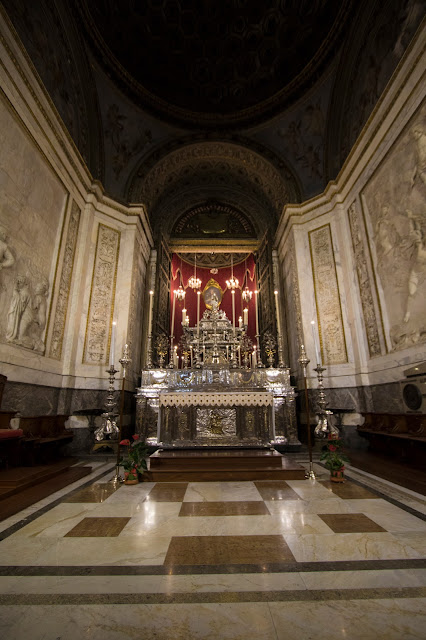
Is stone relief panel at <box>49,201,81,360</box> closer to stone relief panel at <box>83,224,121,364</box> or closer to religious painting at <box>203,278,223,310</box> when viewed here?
stone relief panel at <box>83,224,121,364</box>

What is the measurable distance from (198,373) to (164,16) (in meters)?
10.8

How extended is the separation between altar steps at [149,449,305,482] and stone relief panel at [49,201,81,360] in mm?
4022

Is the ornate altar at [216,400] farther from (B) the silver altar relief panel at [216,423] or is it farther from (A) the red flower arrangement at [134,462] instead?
(A) the red flower arrangement at [134,462]

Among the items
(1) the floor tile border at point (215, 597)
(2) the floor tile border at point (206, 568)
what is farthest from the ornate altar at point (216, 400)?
(1) the floor tile border at point (215, 597)

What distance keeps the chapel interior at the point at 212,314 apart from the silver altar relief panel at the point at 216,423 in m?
0.05

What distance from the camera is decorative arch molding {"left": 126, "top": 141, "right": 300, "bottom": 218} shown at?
10.7m

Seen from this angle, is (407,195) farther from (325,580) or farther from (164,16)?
(164,16)

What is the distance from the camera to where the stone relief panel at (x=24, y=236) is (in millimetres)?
5773

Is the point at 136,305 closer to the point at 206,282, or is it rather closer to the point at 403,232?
the point at 206,282

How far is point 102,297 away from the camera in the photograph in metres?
8.86

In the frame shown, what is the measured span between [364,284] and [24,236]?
8182 mm

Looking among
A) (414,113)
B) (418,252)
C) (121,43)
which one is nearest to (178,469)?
(418,252)

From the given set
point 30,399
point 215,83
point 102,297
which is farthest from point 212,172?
point 30,399

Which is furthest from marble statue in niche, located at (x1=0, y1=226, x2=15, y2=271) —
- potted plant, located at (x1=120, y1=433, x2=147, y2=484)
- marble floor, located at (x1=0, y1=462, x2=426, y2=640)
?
marble floor, located at (x1=0, y1=462, x2=426, y2=640)
